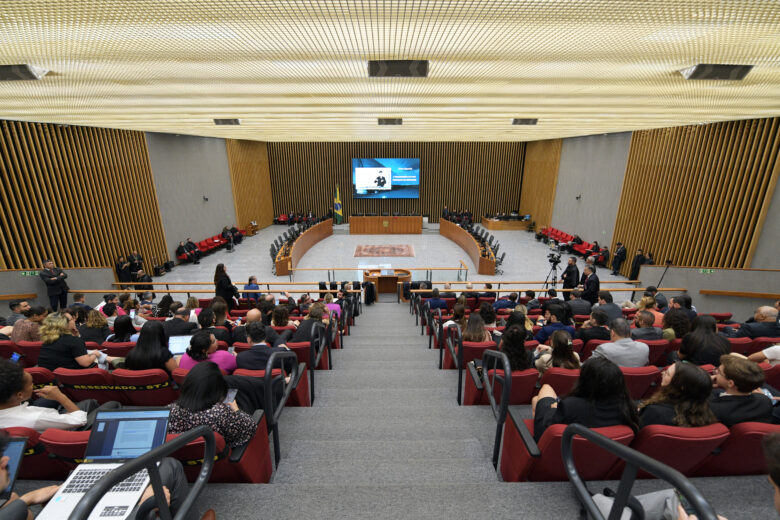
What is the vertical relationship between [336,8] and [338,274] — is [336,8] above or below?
above

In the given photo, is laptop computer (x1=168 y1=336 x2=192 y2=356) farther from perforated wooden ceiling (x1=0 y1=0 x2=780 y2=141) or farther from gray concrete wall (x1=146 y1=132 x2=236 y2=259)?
gray concrete wall (x1=146 y1=132 x2=236 y2=259)

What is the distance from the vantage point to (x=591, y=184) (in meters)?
14.1

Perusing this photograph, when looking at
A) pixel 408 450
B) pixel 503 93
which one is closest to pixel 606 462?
pixel 408 450

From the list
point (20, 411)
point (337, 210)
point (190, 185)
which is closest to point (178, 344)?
point (20, 411)

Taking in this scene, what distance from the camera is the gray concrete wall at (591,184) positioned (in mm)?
12625

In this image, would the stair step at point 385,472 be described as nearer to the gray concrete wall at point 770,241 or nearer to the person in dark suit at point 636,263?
the gray concrete wall at point 770,241

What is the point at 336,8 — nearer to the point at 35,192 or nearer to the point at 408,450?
the point at 408,450

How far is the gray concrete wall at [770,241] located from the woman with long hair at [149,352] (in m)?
10.4

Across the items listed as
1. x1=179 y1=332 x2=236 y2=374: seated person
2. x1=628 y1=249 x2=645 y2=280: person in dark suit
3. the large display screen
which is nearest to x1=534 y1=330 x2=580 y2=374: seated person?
x1=179 y1=332 x2=236 y2=374: seated person

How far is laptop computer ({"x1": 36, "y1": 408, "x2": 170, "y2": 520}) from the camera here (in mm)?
1605

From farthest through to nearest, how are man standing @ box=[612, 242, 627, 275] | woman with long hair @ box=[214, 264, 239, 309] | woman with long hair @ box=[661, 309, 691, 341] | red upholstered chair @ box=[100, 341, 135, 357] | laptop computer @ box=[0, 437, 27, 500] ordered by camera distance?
1. man standing @ box=[612, 242, 627, 275]
2. woman with long hair @ box=[214, 264, 239, 309]
3. woman with long hair @ box=[661, 309, 691, 341]
4. red upholstered chair @ box=[100, 341, 135, 357]
5. laptop computer @ box=[0, 437, 27, 500]

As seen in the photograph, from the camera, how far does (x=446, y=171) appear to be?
20688 millimetres

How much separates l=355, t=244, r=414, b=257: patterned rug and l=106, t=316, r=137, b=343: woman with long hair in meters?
10.5

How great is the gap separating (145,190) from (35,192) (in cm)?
315
